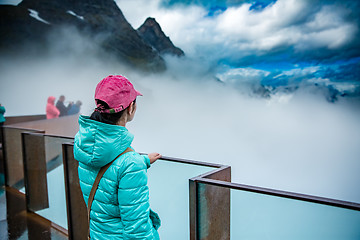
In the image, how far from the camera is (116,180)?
1.01 metres

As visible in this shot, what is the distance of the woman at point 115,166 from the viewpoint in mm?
988

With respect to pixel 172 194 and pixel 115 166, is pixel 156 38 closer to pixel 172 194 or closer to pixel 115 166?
pixel 172 194

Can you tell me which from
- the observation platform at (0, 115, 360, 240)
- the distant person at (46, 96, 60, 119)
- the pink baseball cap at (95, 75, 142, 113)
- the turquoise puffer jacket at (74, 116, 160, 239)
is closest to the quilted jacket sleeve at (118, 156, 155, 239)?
the turquoise puffer jacket at (74, 116, 160, 239)

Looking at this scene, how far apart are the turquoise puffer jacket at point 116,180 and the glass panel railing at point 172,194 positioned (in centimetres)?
48

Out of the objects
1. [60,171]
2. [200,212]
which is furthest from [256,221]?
[60,171]

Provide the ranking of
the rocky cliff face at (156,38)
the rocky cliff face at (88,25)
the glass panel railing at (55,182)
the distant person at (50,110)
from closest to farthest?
the glass panel railing at (55,182), the distant person at (50,110), the rocky cliff face at (88,25), the rocky cliff face at (156,38)

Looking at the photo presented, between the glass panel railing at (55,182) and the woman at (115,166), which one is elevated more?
the woman at (115,166)

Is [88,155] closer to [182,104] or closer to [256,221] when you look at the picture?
[256,221]

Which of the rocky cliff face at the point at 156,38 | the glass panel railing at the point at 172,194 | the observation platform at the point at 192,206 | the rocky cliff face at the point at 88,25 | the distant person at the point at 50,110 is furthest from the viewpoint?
the rocky cliff face at the point at 156,38

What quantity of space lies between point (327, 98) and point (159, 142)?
16035 mm

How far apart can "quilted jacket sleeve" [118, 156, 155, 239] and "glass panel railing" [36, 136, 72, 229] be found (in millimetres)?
1529

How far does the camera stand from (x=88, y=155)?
3.36 feet

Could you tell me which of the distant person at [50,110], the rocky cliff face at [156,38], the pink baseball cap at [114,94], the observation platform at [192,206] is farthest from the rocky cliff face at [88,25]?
the pink baseball cap at [114,94]

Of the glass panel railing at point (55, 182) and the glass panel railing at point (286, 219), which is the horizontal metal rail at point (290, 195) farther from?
the glass panel railing at point (55, 182)
